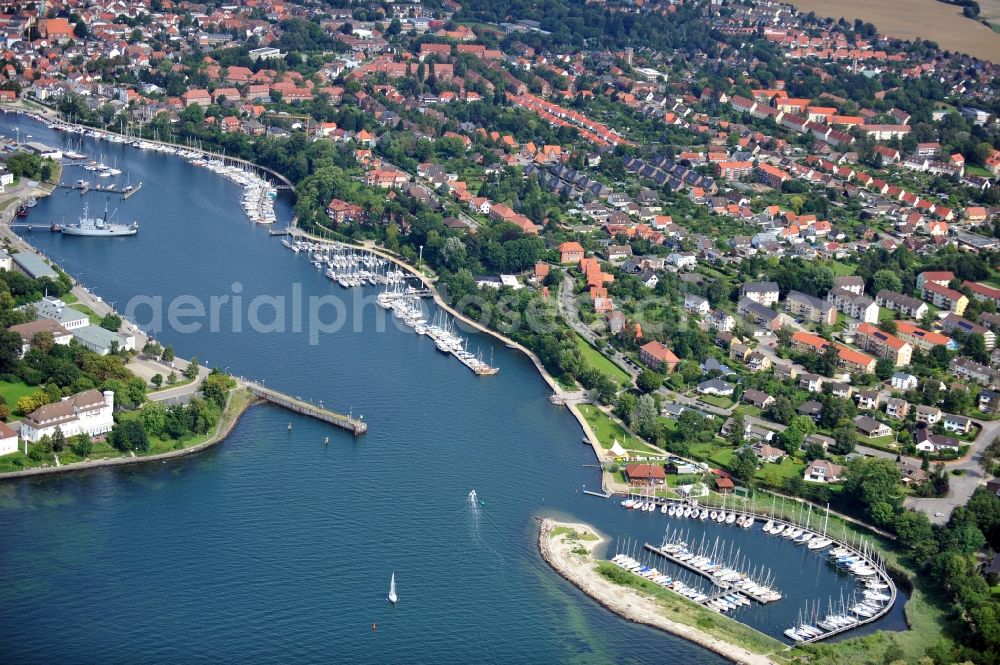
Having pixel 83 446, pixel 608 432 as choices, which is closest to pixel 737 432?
pixel 608 432

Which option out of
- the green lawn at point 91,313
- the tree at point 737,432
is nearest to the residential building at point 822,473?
the tree at point 737,432

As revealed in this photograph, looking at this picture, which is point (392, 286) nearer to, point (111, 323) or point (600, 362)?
point (600, 362)

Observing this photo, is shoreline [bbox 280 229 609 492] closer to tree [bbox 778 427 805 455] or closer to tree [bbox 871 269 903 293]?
tree [bbox 778 427 805 455]

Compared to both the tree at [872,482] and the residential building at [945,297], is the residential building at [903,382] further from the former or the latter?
the residential building at [945,297]

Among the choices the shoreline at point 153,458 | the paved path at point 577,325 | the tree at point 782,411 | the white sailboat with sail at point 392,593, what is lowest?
the shoreline at point 153,458

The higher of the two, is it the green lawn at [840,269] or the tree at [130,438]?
the green lawn at [840,269]
